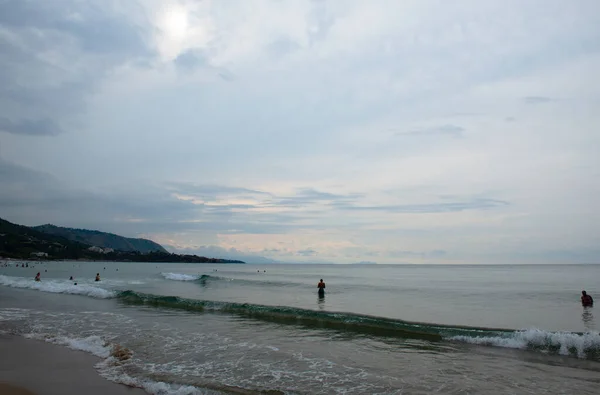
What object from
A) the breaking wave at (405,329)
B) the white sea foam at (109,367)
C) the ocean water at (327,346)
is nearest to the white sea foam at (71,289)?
the breaking wave at (405,329)

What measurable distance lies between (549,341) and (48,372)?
58.3 feet

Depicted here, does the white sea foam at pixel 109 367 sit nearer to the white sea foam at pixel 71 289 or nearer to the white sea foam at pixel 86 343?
the white sea foam at pixel 86 343

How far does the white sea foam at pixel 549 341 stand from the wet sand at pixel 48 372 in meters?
13.6

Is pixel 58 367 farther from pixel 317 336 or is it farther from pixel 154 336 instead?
pixel 317 336

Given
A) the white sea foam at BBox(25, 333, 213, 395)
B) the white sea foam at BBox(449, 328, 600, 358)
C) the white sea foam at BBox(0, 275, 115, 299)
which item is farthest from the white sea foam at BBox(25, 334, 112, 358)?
the white sea foam at BBox(0, 275, 115, 299)

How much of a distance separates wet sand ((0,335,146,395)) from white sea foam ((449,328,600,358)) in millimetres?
13581

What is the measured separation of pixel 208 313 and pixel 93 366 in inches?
509

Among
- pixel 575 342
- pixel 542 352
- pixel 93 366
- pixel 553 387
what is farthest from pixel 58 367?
pixel 575 342

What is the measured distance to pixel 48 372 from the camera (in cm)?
1073

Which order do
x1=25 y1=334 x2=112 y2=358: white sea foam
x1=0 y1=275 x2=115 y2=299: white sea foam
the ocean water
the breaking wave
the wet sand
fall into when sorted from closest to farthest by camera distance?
the wet sand, the ocean water, x1=25 y1=334 x2=112 y2=358: white sea foam, the breaking wave, x1=0 y1=275 x2=115 y2=299: white sea foam

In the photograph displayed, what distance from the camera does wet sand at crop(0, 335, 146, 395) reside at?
9.23 m

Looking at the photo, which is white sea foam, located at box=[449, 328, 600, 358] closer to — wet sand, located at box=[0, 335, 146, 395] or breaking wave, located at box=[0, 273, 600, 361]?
breaking wave, located at box=[0, 273, 600, 361]

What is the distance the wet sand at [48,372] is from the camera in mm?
9234

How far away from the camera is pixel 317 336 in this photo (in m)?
17.0
